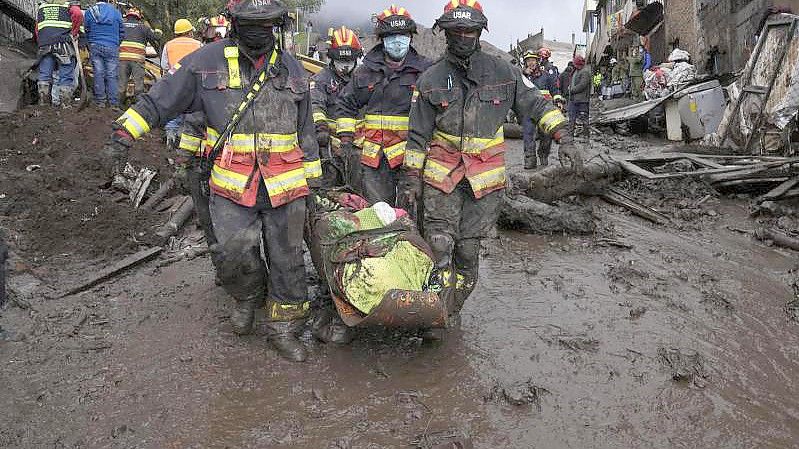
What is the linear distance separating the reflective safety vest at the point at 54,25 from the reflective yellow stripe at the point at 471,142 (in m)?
7.31

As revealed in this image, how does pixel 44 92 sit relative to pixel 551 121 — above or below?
above

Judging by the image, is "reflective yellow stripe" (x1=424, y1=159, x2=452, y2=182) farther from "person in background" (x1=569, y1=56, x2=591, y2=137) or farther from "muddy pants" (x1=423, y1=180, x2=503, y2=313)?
"person in background" (x1=569, y1=56, x2=591, y2=137)

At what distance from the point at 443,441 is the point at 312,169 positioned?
1.81 meters

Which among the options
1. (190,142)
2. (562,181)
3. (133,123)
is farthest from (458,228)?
(562,181)

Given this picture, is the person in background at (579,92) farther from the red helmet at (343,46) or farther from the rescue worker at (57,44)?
the rescue worker at (57,44)

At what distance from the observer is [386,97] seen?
495 centimetres

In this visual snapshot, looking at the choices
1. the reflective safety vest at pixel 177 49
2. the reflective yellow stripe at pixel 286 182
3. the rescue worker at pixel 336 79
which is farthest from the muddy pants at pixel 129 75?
the reflective yellow stripe at pixel 286 182

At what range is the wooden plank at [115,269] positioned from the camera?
15.4ft

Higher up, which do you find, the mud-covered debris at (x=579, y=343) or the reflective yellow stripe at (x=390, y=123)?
the reflective yellow stripe at (x=390, y=123)

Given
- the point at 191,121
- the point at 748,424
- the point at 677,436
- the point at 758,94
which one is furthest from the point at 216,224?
the point at 758,94

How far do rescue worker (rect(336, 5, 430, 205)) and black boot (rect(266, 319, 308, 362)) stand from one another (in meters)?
1.51

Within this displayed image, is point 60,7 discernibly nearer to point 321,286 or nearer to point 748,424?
point 321,286

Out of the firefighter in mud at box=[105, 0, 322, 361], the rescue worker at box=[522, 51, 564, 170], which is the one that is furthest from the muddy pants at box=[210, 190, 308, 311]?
the rescue worker at box=[522, 51, 564, 170]

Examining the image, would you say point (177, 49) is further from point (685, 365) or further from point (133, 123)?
point (685, 365)
